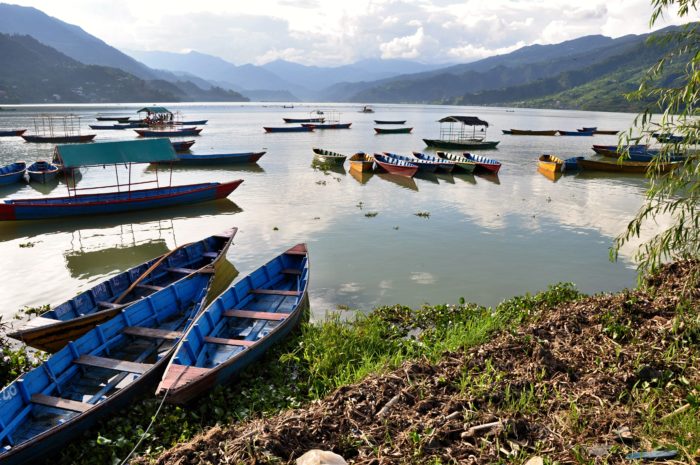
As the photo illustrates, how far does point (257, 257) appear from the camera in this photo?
17.2 meters

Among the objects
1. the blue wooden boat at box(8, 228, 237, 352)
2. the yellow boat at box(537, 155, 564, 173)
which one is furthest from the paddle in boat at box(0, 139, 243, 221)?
the yellow boat at box(537, 155, 564, 173)

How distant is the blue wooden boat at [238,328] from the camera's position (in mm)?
7977

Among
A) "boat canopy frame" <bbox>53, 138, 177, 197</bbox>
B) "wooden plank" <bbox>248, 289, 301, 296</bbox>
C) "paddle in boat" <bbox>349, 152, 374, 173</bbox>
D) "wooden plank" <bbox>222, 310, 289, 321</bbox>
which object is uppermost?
"boat canopy frame" <bbox>53, 138, 177, 197</bbox>

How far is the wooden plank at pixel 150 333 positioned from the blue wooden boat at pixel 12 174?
28.1 metres

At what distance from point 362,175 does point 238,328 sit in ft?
85.9

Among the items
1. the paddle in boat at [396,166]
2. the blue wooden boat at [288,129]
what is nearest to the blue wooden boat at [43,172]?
the paddle in boat at [396,166]

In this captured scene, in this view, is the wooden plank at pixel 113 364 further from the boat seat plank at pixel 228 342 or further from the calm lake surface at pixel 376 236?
the calm lake surface at pixel 376 236

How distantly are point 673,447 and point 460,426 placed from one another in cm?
239

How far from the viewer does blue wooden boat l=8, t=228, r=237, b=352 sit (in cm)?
952

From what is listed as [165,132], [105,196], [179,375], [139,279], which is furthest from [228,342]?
[165,132]

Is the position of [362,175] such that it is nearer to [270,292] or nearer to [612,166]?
[612,166]

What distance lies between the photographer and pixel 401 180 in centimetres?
3406

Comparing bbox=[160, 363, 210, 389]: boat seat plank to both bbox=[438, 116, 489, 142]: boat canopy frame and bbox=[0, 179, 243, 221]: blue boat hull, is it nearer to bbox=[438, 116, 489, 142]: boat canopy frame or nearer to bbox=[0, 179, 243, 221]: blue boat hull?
bbox=[0, 179, 243, 221]: blue boat hull

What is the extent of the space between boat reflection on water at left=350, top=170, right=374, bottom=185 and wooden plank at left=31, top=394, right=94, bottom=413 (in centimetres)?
2718
